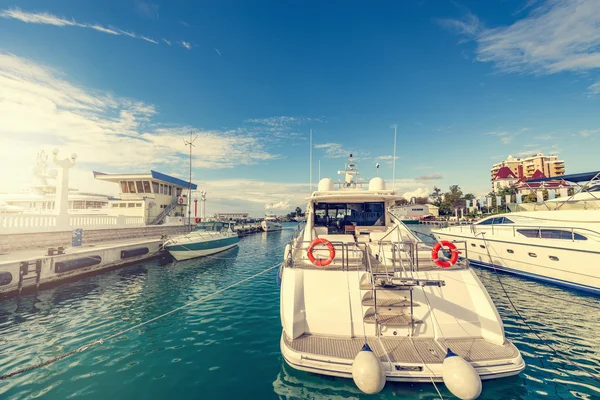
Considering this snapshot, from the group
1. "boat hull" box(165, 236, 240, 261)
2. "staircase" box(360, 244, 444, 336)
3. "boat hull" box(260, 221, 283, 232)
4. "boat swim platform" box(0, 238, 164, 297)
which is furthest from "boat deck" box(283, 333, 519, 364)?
"boat hull" box(260, 221, 283, 232)

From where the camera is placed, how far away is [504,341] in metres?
4.86

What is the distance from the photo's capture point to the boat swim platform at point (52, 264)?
11180 millimetres

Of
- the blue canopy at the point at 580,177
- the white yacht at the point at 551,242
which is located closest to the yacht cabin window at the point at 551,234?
the white yacht at the point at 551,242

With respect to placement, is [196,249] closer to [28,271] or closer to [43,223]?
[28,271]

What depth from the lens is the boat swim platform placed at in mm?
11180

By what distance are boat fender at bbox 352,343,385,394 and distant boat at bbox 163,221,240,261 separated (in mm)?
18849

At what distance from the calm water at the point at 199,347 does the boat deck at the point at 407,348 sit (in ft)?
1.78

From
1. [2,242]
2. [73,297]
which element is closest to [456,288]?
[73,297]

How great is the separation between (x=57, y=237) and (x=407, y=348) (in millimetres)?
23066

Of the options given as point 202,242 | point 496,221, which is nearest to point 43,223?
point 202,242

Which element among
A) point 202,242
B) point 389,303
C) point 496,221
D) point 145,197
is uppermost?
point 145,197

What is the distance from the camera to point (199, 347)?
655 centimetres

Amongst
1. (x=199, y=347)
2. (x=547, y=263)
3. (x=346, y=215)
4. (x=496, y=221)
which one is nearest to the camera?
(x=199, y=347)

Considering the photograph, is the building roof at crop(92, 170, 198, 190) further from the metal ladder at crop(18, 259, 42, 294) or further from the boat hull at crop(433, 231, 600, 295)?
the boat hull at crop(433, 231, 600, 295)
